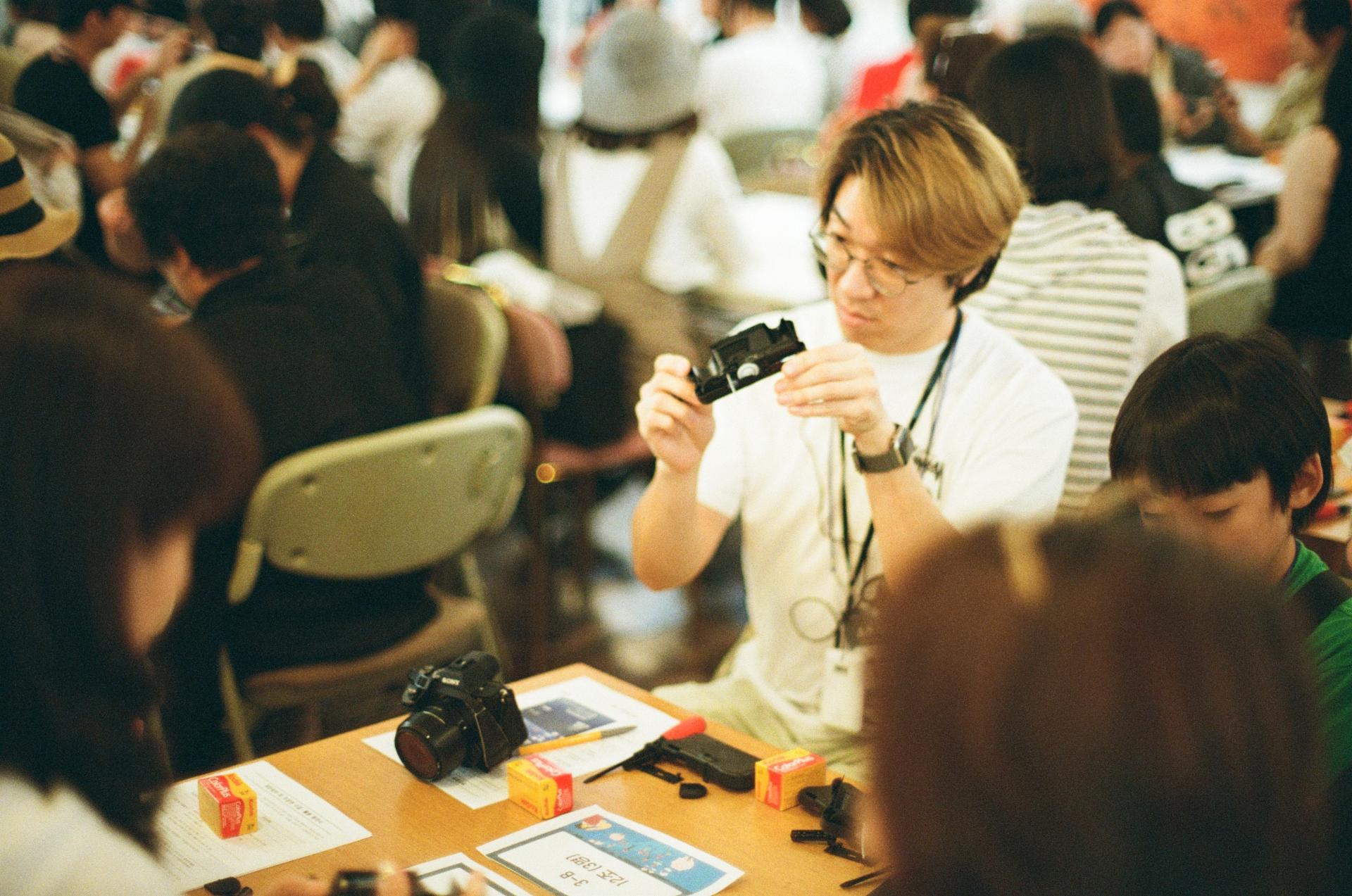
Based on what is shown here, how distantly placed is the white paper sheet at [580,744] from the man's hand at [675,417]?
322 millimetres

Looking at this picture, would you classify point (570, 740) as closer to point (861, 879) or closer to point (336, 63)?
point (861, 879)

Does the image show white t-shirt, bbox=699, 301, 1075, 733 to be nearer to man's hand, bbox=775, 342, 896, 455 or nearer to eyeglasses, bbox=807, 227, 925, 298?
eyeglasses, bbox=807, 227, 925, 298

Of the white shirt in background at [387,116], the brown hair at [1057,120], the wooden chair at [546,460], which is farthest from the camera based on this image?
the white shirt in background at [387,116]

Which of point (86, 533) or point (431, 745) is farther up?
point (86, 533)

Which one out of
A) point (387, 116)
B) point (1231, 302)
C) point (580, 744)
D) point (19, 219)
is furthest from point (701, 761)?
point (387, 116)

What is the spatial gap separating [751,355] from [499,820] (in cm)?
63

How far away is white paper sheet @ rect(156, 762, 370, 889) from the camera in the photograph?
1.31 meters

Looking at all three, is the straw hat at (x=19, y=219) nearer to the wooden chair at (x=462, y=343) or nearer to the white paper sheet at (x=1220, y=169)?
the wooden chair at (x=462, y=343)

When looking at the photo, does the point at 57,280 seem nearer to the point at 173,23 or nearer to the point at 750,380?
the point at 750,380

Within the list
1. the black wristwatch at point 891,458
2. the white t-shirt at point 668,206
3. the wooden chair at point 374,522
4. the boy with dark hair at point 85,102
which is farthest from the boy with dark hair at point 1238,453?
the boy with dark hair at point 85,102

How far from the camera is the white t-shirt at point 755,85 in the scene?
5586 millimetres

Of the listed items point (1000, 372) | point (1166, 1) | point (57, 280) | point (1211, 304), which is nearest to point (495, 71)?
point (1211, 304)

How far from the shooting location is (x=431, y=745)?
1.46 metres

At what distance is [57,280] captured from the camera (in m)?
0.95
